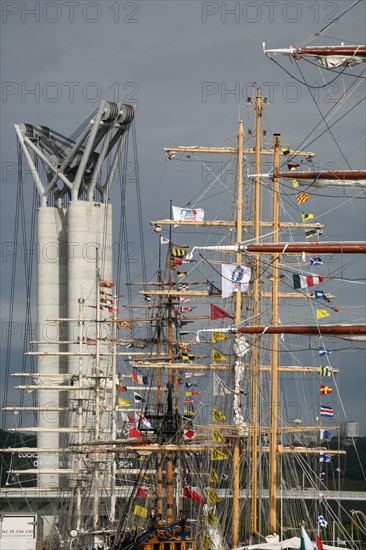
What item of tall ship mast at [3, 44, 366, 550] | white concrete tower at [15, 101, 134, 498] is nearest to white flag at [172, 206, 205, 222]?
tall ship mast at [3, 44, 366, 550]

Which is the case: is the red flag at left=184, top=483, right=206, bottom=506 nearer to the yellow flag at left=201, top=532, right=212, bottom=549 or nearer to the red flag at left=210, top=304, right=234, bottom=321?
the yellow flag at left=201, top=532, right=212, bottom=549

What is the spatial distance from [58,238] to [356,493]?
104ft

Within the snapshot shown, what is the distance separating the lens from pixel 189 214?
7081cm

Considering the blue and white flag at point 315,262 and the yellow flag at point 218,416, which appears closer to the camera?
the blue and white flag at point 315,262

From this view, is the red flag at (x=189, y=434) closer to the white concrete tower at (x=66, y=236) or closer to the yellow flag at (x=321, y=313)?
the yellow flag at (x=321, y=313)

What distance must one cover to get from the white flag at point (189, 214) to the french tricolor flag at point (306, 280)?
16611mm

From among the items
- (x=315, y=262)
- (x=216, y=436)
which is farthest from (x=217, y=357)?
(x=315, y=262)

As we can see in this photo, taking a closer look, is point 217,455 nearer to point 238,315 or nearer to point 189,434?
point 238,315

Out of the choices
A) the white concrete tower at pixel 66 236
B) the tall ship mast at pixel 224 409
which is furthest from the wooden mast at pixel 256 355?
the white concrete tower at pixel 66 236

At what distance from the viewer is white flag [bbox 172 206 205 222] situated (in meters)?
70.5

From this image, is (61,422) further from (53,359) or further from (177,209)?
(177,209)

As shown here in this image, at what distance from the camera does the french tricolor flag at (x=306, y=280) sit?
175ft

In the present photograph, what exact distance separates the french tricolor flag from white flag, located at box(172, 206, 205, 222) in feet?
54.5

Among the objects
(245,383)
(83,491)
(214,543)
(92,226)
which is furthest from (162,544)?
(92,226)
